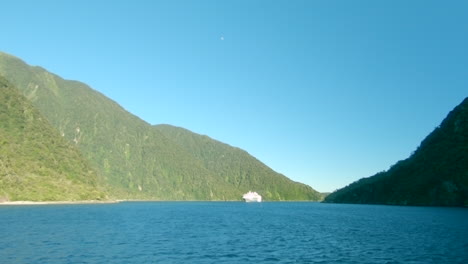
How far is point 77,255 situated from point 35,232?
3293 cm

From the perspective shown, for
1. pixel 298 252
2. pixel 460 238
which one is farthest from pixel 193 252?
pixel 460 238

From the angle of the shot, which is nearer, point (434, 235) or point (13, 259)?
point (13, 259)

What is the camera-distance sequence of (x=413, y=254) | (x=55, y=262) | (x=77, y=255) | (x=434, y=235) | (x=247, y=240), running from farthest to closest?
(x=434, y=235)
(x=247, y=240)
(x=413, y=254)
(x=77, y=255)
(x=55, y=262)

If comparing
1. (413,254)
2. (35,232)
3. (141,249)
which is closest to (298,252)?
(413,254)

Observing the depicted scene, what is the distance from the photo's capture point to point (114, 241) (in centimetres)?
7962

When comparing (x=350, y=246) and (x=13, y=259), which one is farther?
(x=350, y=246)

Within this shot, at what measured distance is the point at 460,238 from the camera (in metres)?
89.7

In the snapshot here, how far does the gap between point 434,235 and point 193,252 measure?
6031cm

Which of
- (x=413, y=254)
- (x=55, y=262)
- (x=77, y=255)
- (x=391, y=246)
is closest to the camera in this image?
(x=55, y=262)

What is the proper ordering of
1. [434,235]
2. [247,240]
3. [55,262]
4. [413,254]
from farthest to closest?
1. [434,235]
2. [247,240]
3. [413,254]
4. [55,262]

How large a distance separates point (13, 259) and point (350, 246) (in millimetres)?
56691

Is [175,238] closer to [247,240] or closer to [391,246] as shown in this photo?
[247,240]

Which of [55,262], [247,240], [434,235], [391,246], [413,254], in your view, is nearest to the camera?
[55,262]

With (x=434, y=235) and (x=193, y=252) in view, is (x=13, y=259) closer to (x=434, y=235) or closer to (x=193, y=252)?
(x=193, y=252)
